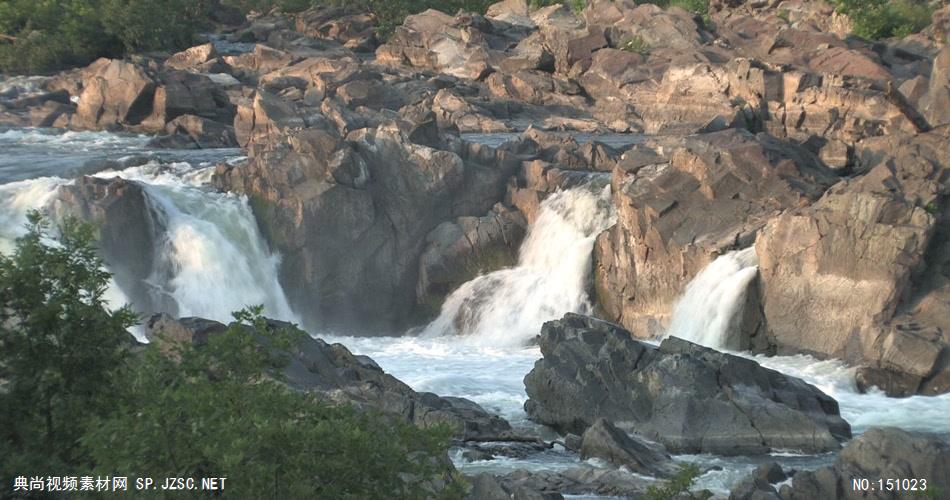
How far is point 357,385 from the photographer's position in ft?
78.3

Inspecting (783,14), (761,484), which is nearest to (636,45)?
(783,14)

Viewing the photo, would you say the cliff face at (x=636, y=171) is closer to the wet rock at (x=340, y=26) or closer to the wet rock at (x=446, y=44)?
the wet rock at (x=446, y=44)

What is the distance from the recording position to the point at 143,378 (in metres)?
12.3

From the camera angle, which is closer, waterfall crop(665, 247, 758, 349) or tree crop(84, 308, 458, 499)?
tree crop(84, 308, 458, 499)

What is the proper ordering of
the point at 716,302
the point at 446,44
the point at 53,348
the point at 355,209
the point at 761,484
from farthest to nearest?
the point at 446,44
the point at 355,209
the point at 716,302
the point at 761,484
the point at 53,348

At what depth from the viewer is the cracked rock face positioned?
75.9ft

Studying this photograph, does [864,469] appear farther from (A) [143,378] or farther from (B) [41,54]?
(B) [41,54]

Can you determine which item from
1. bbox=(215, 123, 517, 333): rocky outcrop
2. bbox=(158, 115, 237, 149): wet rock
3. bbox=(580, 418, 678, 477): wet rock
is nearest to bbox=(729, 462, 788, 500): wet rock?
bbox=(580, 418, 678, 477): wet rock

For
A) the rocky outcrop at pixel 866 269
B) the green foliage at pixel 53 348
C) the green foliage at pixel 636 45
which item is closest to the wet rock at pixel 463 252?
the rocky outcrop at pixel 866 269

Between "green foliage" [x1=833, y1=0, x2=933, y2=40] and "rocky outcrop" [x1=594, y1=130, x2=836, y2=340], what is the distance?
29.0 meters

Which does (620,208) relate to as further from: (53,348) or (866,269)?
(53,348)

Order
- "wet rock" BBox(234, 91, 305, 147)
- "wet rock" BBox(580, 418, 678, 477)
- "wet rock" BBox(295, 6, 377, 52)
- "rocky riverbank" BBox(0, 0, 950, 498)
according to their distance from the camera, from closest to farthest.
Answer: "wet rock" BBox(580, 418, 678, 477) < "rocky riverbank" BBox(0, 0, 950, 498) < "wet rock" BBox(234, 91, 305, 147) < "wet rock" BBox(295, 6, 377, 52)

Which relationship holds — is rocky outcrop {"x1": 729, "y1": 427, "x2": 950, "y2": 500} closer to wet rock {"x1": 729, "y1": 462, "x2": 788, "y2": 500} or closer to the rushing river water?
wet rock {"x1": 729, "y1": 462, "x2": 788, "y2": 500}

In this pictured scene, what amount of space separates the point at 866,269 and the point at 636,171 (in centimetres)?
772
